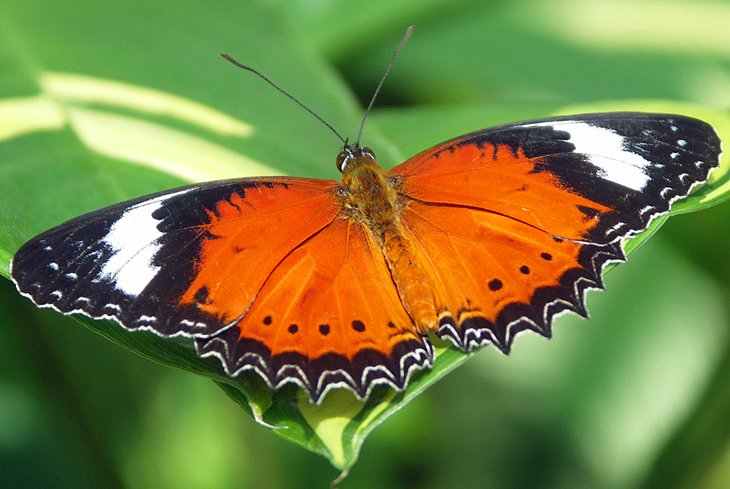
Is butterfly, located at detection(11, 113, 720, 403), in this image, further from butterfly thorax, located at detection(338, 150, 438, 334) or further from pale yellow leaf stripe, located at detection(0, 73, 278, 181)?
pale yellow leaf stripe, located at detection(0, 73, 278, 181)

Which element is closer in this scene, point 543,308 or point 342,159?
point 543,308

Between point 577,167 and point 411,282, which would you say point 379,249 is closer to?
point 411,282

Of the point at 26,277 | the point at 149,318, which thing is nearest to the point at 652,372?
the point at 149,318

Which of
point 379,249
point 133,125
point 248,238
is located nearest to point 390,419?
point 379,249

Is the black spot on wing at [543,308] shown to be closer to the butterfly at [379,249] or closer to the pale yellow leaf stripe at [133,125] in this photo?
the butterfly at [379,249]

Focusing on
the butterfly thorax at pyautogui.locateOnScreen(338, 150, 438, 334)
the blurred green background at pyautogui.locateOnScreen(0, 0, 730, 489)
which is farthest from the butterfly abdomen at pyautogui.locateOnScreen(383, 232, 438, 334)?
the blurred green background at pyautogui.locateOnScreen(0, 0, 730, 489)

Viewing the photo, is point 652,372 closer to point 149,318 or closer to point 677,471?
point 677,471

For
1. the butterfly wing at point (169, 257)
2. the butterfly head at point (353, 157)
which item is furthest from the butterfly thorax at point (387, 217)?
the butterfly wing at point (169, 257)
